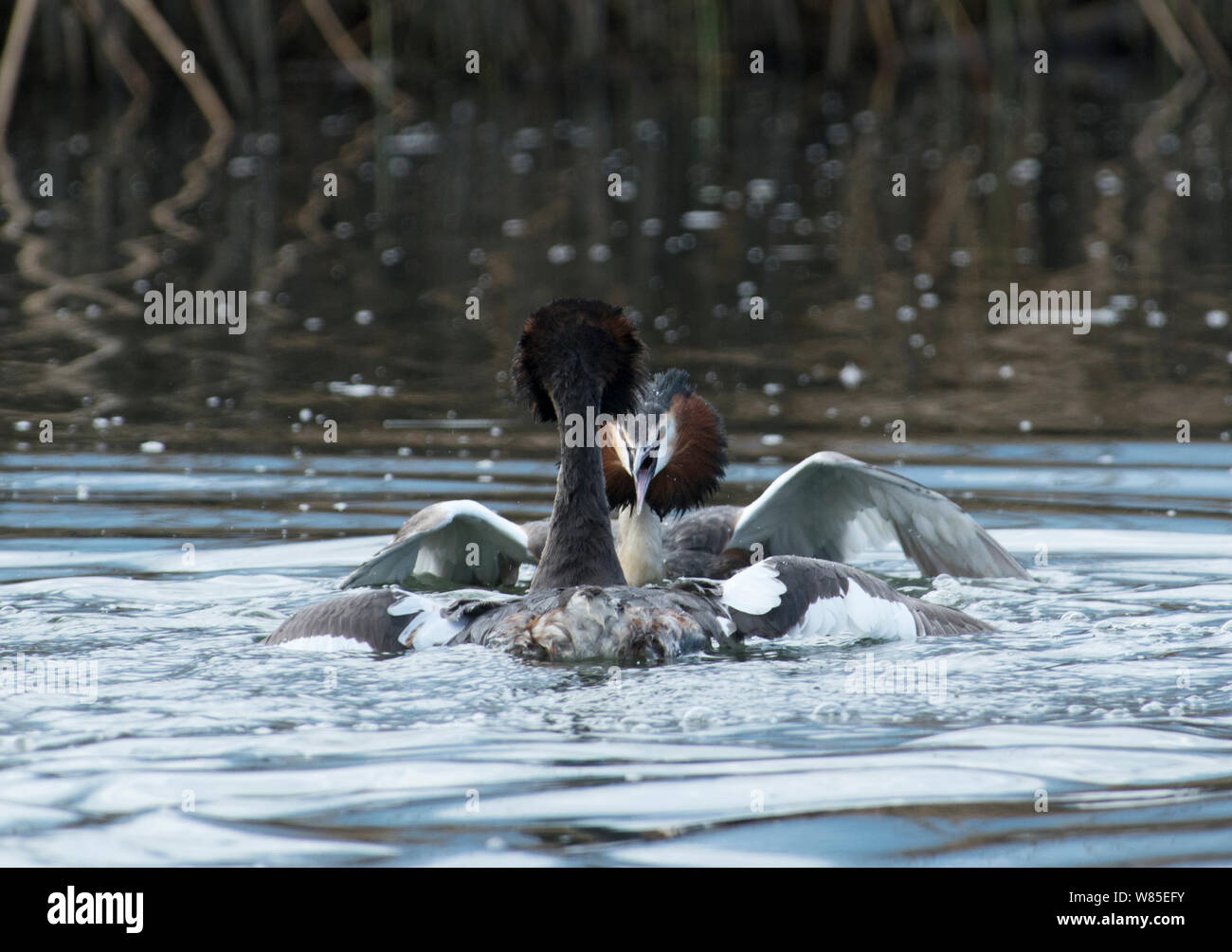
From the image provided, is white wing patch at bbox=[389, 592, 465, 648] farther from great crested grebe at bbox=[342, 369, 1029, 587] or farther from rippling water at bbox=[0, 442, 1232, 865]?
great crested grebe at bbox=[342, 369, 1029, 587]

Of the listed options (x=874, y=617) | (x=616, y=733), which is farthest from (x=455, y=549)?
(x=616, y=733)

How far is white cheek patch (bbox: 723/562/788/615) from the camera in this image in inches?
254

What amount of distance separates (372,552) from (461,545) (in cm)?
42

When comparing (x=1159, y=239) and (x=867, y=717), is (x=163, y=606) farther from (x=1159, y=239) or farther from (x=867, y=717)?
(x=1159, y=239)

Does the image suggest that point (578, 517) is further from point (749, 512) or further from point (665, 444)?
point (749, 512)

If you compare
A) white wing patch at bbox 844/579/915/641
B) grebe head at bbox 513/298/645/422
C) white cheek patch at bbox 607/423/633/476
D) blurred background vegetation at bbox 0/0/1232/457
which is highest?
blurred background vegetation at bbox 0/0/1232/457

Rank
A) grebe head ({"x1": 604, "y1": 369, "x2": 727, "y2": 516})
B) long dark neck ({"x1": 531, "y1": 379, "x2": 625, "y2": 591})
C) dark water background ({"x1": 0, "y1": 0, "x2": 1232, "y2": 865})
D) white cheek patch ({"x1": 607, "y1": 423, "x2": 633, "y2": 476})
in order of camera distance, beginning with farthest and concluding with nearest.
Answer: grebe head ({"x1": 604, "y1": 369, "x2": 727, "y2": 516}) → white cheek patch ({"x1": 607, "y1": 423, "x2": 633, "y2": 476}) → long dark neck ({"x1": 531, "y1": 379, "x2": 625, "y2": 591}) → dark water background ({"x1": 0, "y1": 0, "x2": 1232, "y2": 865})

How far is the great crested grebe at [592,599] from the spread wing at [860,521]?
0.94m

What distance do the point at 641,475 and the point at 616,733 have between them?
2.19 metres

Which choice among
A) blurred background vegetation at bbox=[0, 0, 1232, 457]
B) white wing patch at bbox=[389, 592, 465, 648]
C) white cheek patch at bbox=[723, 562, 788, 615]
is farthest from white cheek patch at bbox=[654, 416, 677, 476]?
blurred background vegetation at bbox=[0, 0, 1232, 457]

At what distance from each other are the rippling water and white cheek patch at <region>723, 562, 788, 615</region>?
5.8 inches

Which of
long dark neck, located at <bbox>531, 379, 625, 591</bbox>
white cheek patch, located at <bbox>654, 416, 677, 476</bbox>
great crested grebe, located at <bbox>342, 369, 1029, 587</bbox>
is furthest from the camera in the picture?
great crested grebe, located at <bbox>342, 369, 1029, 587</bbox>

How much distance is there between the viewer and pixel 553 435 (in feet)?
34.4

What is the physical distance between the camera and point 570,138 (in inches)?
936
